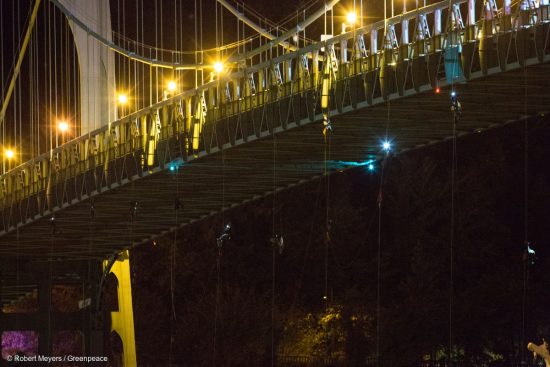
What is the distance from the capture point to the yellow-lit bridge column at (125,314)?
135ft

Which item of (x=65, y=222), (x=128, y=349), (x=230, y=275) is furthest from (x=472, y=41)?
(x=230, y=275)

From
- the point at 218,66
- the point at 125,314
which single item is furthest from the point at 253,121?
the point at 125,314

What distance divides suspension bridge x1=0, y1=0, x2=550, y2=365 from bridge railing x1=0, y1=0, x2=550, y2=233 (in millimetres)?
31

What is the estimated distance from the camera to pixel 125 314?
4138cm

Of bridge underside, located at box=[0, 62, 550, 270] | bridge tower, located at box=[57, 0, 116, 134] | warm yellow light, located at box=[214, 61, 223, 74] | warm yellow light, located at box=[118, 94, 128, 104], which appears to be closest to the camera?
bridge underside, located at box=[0, 62, 550, 270]

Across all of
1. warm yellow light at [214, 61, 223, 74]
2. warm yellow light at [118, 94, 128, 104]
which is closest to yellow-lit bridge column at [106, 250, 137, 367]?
warm yellow light at [118, 94, 128, 104]

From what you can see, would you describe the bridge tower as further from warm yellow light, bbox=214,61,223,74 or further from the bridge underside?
warm yellow light, bbox=214,61,223,74

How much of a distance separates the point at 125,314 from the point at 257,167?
10698 millimetres

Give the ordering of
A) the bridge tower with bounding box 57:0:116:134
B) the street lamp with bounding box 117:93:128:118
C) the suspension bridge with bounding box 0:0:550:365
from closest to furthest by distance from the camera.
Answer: the suspension bridge with bounding box 0:0:550:365 → the bridge tower with bounding box 57:0:116:134 → the street lamp with bounding box 117:93:128:118

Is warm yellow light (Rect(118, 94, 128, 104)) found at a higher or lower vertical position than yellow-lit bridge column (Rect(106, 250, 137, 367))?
higher

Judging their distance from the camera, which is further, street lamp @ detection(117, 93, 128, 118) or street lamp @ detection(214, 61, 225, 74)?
street lamp @ detection(117, 93, 128, 118)

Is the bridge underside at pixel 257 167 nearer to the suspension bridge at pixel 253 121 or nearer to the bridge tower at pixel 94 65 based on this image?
the suspension bridge at pixel 253 121

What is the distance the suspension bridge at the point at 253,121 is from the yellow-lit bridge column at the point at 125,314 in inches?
19.2

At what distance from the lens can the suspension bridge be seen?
24.7m
